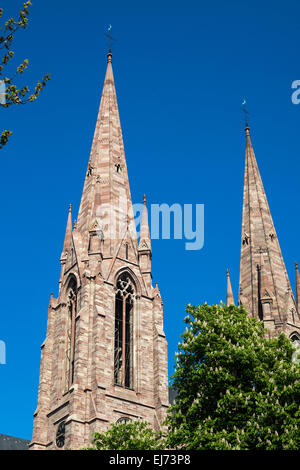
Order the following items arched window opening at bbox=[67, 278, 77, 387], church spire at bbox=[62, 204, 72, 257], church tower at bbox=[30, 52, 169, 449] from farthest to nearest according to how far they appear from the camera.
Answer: church spire at bbox=[62, 204, 72, 257] < arched window opening at bbox=[67, 278, 77, 387] < church tower at bbox=[30, 52, 169, 449]

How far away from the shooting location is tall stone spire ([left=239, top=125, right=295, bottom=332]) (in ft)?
179

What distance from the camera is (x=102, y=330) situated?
4744cm

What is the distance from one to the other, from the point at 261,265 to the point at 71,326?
14.4 m

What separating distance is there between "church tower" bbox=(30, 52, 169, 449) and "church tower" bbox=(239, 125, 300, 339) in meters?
7.34

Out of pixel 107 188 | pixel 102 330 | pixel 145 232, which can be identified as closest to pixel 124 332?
pixel 102 330

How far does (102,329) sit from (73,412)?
5365 mm

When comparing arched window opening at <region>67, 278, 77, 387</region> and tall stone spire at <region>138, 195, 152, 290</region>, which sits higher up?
tall stone spire at <region>138, 195, 152, 290</region>

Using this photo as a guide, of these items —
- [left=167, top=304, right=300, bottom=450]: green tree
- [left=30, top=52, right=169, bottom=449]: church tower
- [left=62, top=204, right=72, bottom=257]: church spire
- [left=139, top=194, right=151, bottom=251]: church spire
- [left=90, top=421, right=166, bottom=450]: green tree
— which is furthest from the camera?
[left=62, top=204, right=72, bottom=257]: church spire

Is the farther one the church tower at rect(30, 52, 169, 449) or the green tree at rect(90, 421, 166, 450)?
the church tower at rect(30, 52, 169, 449)

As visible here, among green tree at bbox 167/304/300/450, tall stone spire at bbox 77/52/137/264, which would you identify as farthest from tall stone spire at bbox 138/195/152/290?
green tree at bbox 167/304/300/450

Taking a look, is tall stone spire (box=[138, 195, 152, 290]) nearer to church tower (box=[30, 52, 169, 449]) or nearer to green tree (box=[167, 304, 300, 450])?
church tower (box=[30, 52, 169, 449])

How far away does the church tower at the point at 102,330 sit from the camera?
45.6 meters

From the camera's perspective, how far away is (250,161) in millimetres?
64000

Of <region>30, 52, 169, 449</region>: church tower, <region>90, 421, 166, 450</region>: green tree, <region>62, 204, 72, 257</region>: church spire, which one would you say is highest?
<region>62, 204, 72, 257</region>: church spire
